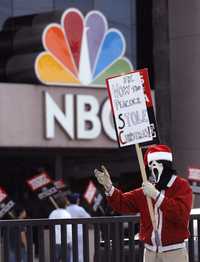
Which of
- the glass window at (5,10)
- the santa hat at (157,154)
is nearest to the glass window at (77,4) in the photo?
the glass window at (5,10)

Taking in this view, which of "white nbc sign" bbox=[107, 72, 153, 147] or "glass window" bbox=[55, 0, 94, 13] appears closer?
"white nbc sign" bbox=[107, 72, 153, 147]

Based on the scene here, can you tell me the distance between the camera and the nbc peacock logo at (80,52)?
20.2m

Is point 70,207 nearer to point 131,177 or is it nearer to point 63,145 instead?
point 63,145

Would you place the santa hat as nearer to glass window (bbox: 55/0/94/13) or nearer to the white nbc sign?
the white nbc sign

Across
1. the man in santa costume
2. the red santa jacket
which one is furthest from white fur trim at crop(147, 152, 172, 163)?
the red santa jacket

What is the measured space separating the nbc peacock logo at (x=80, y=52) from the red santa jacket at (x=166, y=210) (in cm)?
1280

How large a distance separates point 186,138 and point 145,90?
16.3 meters

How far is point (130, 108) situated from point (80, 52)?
13224 mm

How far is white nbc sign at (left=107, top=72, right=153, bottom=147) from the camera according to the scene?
25.3 feet

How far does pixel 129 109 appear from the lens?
7820 mm

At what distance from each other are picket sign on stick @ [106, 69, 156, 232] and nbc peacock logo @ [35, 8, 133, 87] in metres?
12.2

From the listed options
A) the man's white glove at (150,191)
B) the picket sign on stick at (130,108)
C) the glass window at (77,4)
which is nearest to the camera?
the man's white glove at (150,191)

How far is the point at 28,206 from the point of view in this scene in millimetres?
22406

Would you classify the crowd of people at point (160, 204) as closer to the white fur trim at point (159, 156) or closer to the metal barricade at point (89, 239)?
the white fur trim at point (159, 156)
